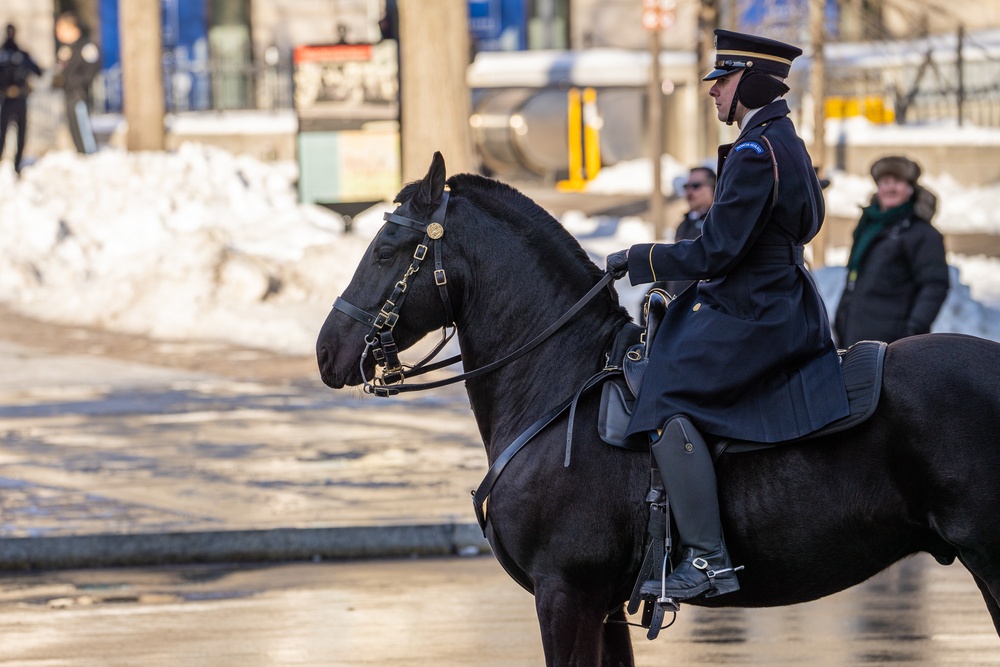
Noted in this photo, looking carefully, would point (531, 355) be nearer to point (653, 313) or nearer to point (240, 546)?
point (653, 313)

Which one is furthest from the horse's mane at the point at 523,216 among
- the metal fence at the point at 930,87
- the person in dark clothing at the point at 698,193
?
the metal fence at the point at 930,87

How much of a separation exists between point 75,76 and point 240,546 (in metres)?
19.4

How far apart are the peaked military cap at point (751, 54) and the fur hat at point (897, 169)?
4229mm

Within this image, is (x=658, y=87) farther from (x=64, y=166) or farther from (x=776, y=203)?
(x=776, y=203)

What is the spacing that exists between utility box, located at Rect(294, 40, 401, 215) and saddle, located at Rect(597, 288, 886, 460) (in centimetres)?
Answer: 1575

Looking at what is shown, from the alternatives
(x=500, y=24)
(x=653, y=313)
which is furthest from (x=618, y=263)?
(x=500, y=24)

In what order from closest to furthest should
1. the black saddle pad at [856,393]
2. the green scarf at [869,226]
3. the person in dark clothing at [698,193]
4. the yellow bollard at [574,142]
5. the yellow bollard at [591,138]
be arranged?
the black saddle pad at [856,393]
the green scarf at [869,226]
the person in dark clothing at [698,193]
the yellow bollard at [574,142]
the yellow bollard at [591,138]

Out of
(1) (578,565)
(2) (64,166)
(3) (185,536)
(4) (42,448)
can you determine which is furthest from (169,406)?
(2) (64,166)

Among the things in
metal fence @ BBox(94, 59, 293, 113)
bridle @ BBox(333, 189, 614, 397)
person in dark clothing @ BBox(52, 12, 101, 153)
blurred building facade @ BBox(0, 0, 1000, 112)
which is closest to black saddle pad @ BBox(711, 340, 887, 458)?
bridle @ BBox(333, 189, 614, 397)

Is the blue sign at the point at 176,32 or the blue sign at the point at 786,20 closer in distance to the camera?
the blue sign at the point at 786,20

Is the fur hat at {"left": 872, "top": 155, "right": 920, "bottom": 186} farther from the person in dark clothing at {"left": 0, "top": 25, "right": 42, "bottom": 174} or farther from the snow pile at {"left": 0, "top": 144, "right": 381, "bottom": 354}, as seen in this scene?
the person in dark clothing at {"left": 0, "top": 25, "right": 42, "bottom": 174}

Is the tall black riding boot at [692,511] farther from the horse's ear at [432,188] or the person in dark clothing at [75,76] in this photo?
the person in dark clothing at [75,76]

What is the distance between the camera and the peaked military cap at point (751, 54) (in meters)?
4.71

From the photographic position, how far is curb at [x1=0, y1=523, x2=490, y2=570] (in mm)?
8328
